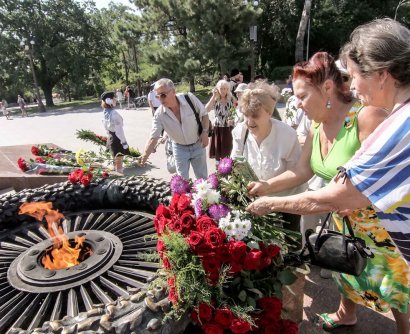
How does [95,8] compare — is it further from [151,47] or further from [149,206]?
[149,206]

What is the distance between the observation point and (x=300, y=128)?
357 centimetres

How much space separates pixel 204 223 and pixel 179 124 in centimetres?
226

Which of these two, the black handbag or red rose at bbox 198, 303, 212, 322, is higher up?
the black handbag

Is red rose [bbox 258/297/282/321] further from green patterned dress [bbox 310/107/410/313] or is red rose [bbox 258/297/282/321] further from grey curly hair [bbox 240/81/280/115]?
grey curly hair [bbox 240/81/280/115]

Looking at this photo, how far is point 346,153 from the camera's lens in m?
1.80

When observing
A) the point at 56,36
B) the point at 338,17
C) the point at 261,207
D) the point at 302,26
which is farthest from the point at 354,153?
the point at 56,36

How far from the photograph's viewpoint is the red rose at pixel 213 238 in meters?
1.43

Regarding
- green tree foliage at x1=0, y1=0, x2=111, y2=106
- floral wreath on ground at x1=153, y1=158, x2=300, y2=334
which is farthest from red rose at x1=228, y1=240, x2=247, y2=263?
green tree foliage at x1=0, y1=0, x2=111, y2=106

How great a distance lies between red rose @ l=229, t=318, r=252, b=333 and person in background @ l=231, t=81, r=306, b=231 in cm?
116

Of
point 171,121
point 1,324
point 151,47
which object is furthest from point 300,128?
point 151,47

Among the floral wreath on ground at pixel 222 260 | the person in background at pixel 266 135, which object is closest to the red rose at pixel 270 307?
the floral wreath on ground at pixel 222 260

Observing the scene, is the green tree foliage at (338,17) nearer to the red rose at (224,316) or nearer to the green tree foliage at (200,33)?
the green tree foliage at (200,33)

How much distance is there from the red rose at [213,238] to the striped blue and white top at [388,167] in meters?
0.59

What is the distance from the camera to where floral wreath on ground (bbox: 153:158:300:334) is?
141 centimetres
